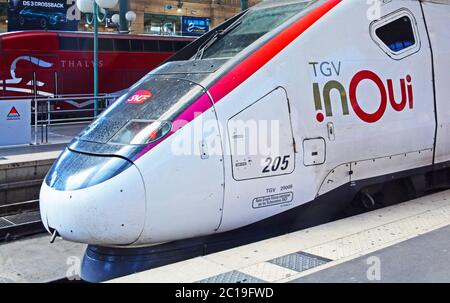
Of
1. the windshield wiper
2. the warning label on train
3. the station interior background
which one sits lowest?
the warning label on train

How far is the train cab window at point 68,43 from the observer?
18.0m

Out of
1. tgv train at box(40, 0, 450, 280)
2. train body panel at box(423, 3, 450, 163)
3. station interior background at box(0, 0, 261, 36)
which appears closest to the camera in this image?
tgv train at box(40, 0, 450, 280)

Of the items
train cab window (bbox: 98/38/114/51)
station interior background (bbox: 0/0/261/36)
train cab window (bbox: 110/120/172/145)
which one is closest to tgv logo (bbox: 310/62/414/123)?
train cab window (bbox: 110/120/172/145)

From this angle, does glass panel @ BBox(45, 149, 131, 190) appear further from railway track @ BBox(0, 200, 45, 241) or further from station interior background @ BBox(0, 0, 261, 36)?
station interior background @ BBox(0, 0, 261, 36)

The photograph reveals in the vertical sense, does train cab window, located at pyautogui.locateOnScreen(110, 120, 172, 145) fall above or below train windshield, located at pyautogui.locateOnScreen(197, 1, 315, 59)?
below

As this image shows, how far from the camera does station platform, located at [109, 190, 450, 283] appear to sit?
3564 mm

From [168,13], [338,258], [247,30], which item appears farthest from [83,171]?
[168,13]

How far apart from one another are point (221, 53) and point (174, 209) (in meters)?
1.66

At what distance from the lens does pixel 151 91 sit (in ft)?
15.7

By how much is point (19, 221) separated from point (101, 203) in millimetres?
4142

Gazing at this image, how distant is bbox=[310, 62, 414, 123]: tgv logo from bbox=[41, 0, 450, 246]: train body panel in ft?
0.04

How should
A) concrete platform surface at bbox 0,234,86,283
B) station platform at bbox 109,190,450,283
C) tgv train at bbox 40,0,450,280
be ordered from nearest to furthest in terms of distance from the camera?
station platform at bbox 109,190,450,283
tgv train at bbox 40,0,450,280
concrete platform surface at bbox 0,234,86,283

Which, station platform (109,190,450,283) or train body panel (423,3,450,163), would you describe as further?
train body panel (423,3,450,163)
